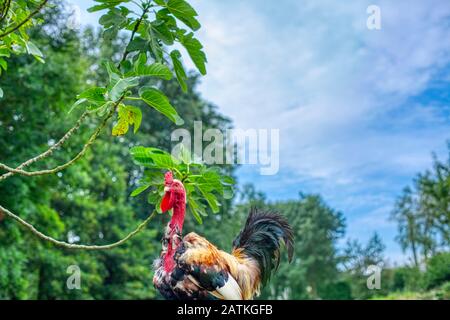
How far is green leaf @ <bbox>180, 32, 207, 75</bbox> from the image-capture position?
2.15m

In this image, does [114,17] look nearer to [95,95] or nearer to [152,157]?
A: [95,95]

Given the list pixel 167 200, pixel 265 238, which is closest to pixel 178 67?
pixel 167 200

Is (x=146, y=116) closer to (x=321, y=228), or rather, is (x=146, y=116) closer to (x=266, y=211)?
(x=321, y=228)

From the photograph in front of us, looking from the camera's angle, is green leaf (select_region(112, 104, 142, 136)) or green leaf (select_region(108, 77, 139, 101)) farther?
green leaf (select_region(112, 104, 142, 136))

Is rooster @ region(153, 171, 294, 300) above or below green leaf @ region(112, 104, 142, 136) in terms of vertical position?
below

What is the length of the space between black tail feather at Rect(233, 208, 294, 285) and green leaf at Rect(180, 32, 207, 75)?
157 cm

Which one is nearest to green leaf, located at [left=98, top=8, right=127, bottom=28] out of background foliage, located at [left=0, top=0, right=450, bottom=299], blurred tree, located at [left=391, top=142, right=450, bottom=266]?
background foliage, located at [left=0, top=0, right=450, bottom=299]

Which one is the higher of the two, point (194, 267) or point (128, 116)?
point (128, 116)

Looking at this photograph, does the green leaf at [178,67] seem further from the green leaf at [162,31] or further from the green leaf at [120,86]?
the green leaf at [120,86]

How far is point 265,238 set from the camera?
3637 mm

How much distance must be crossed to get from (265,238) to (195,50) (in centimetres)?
183

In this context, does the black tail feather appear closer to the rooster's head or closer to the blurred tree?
the rooster's head
